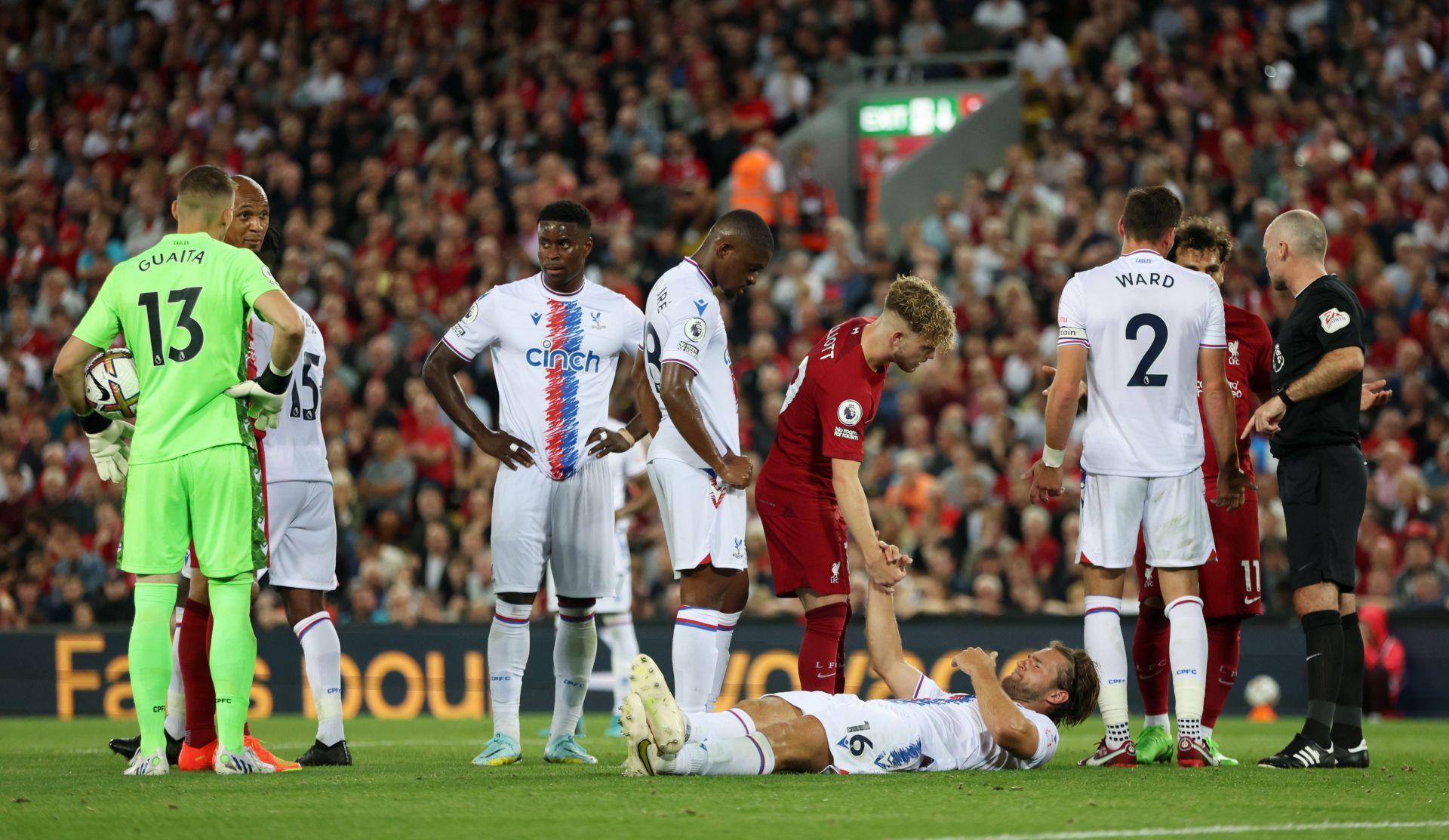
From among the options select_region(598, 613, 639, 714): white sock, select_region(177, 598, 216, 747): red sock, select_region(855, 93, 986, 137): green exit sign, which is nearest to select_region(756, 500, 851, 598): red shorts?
select_region(177, 598, 216, 747): red sock

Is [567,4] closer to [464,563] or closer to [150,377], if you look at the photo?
[464,563]

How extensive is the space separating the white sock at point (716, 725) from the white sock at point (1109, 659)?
1867 mm

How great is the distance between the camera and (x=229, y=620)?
299 inches

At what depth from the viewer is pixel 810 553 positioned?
823 cm

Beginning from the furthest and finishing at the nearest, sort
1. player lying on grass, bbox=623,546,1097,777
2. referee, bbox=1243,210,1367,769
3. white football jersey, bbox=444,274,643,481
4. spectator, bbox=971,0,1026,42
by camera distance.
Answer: spectator, bbox=971,0,1026,42 < white football jersey, bbox=444,274,643,481 < referee, bbox=1243,210,1367,769 < player lying on grass, bbox=623,546,1097,777

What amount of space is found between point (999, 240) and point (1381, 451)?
4819 mm

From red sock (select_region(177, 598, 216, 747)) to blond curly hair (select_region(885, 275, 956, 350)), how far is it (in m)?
3.47

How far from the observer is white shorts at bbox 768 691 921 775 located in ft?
24.2

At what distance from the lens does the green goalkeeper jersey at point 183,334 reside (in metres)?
7.63

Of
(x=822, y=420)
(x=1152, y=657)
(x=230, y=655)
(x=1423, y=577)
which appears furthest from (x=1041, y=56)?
(x=230, y=655)

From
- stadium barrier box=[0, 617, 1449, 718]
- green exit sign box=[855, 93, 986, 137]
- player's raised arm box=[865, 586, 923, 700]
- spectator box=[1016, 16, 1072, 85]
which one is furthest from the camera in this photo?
green exit sign box=[855, 93, 986, 137]

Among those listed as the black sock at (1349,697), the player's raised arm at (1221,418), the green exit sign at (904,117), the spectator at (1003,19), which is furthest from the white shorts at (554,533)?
the spectator at (1003,19)

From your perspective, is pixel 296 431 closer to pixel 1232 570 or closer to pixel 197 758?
pixel 197 758

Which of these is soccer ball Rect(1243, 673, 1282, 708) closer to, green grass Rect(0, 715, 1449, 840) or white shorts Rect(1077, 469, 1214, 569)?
green grass Rect(0, 715, 1449, 840)
